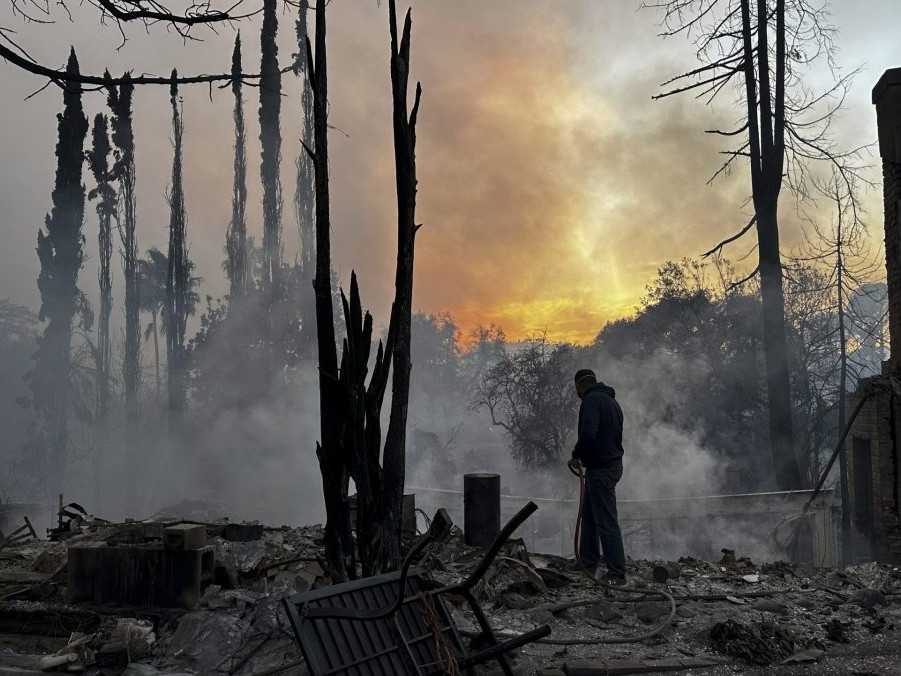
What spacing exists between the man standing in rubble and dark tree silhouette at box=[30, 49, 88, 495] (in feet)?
110

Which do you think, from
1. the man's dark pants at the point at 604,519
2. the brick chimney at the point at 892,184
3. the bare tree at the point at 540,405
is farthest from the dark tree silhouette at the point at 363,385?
the bare tree at the point at 540,405

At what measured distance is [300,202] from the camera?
1341 inches

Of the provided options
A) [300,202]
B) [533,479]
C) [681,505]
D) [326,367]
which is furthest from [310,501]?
[326,367]

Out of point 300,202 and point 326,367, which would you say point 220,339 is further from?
point 326,367

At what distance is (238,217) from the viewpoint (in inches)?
1336

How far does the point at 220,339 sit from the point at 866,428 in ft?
90.9

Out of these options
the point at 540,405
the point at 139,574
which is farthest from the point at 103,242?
the point at 139,574

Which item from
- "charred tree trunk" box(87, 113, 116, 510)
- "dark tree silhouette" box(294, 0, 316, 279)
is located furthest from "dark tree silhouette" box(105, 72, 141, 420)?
"dark tree silhouette" box(294, 0, 316, 279)

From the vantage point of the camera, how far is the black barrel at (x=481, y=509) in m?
7.35

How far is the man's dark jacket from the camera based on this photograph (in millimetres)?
6641

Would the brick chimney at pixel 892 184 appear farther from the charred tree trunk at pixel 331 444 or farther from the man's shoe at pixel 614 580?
the charred tree trunk at pixel 331 444

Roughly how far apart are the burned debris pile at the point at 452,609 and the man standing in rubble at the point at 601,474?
26 centimetres

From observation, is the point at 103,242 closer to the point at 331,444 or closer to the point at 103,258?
the point at 103,258

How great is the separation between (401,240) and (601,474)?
369 cm
